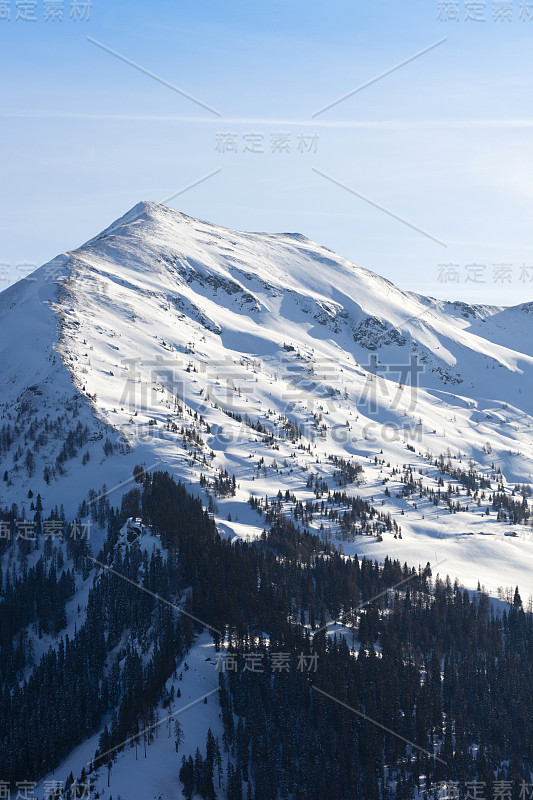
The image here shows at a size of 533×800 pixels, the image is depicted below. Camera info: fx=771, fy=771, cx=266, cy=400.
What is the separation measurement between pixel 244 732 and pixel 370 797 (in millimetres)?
24871

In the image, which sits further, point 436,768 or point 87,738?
point 87,738

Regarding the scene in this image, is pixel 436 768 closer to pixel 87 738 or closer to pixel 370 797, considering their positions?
pixel 370 797

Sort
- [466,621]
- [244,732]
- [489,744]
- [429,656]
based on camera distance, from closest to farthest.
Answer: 1. [244,732]
2. [489,744]
3. [429,656]
4. [466,621]

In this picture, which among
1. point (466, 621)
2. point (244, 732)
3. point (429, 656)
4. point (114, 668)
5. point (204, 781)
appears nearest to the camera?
point (204, 781)

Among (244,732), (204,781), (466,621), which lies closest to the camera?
(204,781)

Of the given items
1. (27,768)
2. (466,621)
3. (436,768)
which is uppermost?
(466,621)

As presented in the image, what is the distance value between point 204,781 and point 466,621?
296 ft

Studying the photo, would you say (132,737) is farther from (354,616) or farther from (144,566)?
(354,616)

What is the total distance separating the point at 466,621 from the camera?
196000 millimetres

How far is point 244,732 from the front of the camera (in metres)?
142

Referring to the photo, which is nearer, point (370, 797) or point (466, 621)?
point (370, 797)

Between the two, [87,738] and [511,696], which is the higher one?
[511,696]

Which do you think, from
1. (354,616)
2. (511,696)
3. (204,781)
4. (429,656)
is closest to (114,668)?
(204,781)

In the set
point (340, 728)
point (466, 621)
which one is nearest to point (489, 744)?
point (340, 728)
